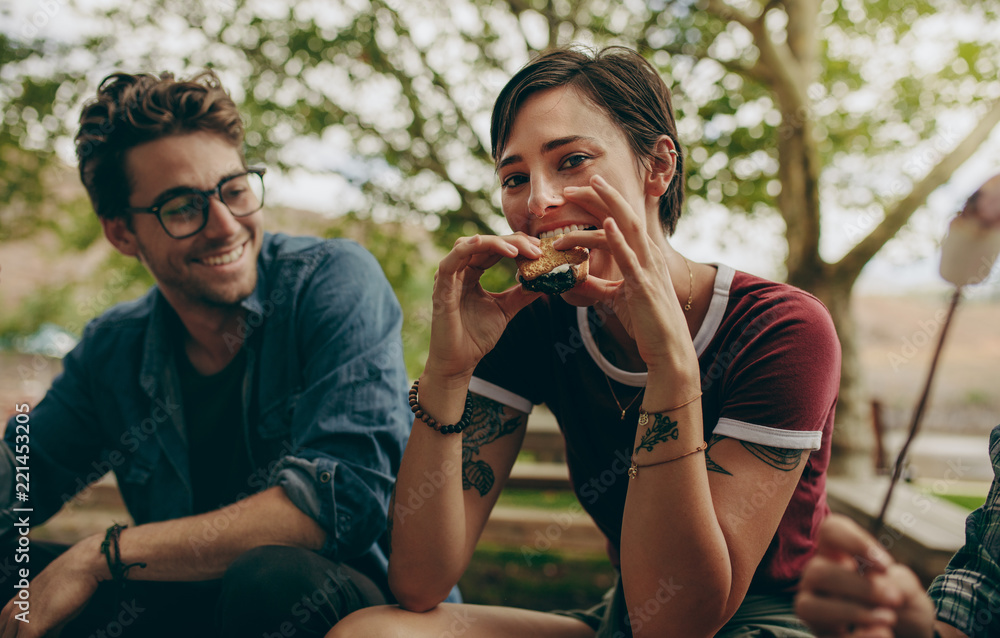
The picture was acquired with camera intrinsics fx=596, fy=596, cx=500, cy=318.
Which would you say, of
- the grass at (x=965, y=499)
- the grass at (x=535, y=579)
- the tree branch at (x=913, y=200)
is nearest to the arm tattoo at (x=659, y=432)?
the grass at (x=535, y=579)

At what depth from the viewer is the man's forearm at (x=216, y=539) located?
6.05 feet

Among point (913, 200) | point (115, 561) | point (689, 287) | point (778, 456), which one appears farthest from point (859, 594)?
point (913, 200)

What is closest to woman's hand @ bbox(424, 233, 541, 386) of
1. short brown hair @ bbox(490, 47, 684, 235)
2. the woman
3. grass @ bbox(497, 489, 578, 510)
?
the woman

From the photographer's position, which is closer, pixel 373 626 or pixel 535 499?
pixel 373 626

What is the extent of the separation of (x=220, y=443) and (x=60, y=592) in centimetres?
69

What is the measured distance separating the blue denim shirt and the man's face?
0.42ft

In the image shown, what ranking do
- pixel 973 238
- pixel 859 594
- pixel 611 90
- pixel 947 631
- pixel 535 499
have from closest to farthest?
pixel 859 594
pixel 947 631
pixel 973 238
pixel 611 90
pixel 535 499

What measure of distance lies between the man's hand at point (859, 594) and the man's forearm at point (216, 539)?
4.58 ft

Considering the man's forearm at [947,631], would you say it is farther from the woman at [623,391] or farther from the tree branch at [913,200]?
the tree branch at [913,200]

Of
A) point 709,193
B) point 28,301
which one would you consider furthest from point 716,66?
point 28,301

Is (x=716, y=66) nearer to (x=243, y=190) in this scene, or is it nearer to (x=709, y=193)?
(x=709, y=193)

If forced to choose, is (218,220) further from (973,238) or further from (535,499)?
(535,499)

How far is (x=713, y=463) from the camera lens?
1.53 metres

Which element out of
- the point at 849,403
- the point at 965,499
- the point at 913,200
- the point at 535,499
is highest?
the point at 913,200
